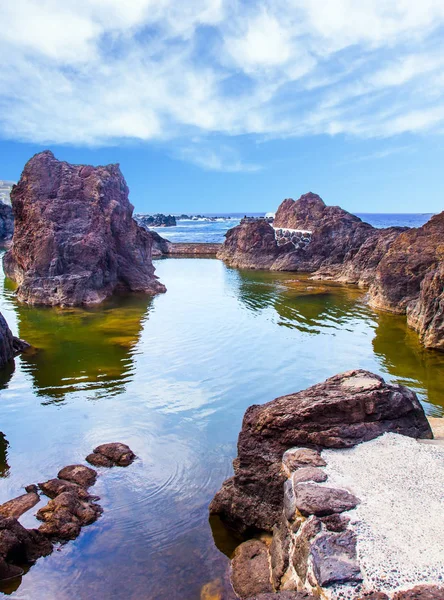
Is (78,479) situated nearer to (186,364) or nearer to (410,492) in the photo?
(410,492)

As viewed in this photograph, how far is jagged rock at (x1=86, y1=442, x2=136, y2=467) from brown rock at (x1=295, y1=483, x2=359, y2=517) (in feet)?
16.8

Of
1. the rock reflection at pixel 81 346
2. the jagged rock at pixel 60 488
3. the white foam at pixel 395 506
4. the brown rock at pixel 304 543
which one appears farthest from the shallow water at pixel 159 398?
the white foam at pixel 395 506

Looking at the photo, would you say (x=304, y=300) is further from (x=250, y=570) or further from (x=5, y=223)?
(x=5, y=223)

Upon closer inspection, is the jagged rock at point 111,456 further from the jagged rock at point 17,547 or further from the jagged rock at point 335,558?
the jagged rock at point 335,558

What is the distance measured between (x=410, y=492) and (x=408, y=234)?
1057 inches

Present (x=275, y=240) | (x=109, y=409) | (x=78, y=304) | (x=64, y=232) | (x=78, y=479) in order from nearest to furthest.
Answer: (x=78, y=479), (x=109, y=409), (x=78, y=304), (x=64, y=232), (x=275, y=240)

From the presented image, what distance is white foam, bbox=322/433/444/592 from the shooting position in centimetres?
495

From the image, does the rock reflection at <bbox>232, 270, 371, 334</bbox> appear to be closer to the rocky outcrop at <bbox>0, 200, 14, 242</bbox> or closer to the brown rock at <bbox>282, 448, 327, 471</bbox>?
the brown rock at <bbox>282, 448, 327, 471</bbox>

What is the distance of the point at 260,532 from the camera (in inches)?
307

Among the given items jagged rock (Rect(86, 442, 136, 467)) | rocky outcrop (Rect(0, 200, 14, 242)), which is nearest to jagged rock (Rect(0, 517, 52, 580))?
jagged rock (Rect(86, 442, 136, 467))

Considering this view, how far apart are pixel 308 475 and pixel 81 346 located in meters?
15.2

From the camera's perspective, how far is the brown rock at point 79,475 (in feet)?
31.0

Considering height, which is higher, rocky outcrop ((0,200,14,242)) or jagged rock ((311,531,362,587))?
rocky outcrop ((0,200,14,242))

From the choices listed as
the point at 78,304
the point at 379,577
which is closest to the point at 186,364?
the point at 379,577
